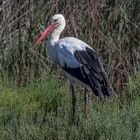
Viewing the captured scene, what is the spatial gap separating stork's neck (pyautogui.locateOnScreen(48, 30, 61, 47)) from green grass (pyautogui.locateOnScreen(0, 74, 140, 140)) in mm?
438

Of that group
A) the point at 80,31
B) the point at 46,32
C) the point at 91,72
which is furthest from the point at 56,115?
the point at 80,31

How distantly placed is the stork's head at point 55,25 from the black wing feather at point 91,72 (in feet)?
1.68

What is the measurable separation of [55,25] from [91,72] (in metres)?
0.99

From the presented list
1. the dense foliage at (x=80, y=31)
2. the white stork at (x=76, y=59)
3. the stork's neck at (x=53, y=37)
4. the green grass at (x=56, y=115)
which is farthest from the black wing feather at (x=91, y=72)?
the dense foliage at (x=80, y=31)

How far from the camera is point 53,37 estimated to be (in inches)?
310

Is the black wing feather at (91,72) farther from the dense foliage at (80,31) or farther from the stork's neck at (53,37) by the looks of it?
the dense foliage at (80,31)

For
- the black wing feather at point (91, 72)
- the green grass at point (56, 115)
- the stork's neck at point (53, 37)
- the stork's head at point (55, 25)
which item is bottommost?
the green grass at point (56, 115)

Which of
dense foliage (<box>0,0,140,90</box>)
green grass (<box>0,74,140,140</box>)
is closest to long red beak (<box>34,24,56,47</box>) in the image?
dense foliage (<box>0,0,140,90</box>)

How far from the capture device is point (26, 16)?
804 centimetres

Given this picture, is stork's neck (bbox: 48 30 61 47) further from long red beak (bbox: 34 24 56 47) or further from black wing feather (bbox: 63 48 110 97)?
black wing feather (bbox: 63 48 110 97)

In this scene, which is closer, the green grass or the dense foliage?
the green grass

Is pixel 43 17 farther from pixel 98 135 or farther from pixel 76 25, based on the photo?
pixel 98 135

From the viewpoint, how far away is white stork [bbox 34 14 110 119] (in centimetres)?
691

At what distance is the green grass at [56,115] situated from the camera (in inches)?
225
